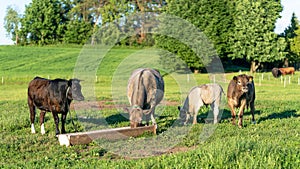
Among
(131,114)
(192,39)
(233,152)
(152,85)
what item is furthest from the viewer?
(192,39)

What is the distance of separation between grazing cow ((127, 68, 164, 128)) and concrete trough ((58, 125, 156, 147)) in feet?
0.91

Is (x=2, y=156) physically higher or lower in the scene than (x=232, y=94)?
lower

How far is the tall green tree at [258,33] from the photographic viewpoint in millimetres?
58344

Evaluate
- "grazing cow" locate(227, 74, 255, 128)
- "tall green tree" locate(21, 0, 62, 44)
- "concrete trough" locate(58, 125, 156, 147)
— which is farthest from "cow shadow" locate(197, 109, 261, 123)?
"tall green tree" locate(21, 0, 62, 44)

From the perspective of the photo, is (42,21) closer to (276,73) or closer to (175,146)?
(276,73)

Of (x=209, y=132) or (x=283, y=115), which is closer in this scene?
(x=209, y=132)

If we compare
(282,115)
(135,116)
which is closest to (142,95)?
(135,116)

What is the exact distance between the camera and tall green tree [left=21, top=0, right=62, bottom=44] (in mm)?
85694

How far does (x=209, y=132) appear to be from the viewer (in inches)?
498

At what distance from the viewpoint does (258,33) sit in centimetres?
5884

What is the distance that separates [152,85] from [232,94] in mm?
2879

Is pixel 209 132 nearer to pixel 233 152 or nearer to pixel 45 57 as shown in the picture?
pixel 233 152

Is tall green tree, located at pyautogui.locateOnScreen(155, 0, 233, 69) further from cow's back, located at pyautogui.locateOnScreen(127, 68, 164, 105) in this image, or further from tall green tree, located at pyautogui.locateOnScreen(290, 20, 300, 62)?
cow's back, located at pyautogui.locateOnScreen(127, 68, 164, 105)

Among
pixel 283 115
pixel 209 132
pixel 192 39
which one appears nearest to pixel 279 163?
pixel 209 132
